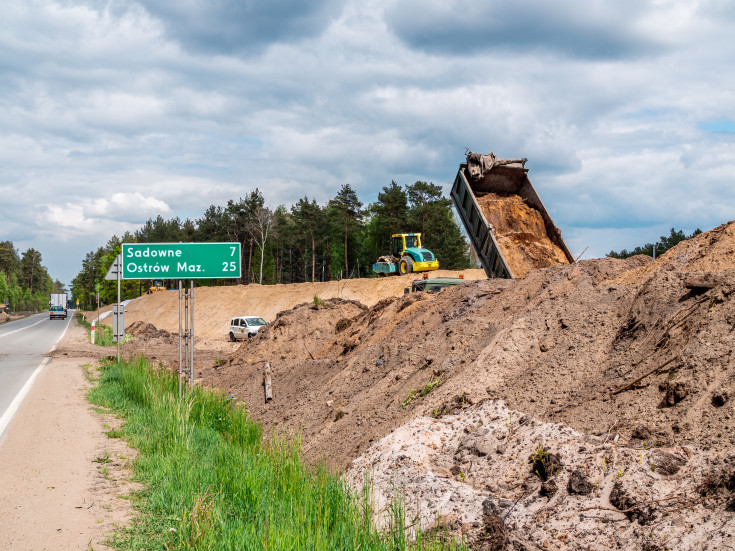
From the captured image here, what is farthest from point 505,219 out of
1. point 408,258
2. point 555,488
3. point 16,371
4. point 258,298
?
point 258,298

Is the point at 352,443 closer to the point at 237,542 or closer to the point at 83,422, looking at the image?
the point at 237,542

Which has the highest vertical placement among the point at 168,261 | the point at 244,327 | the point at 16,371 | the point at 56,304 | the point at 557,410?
the point at 168,261

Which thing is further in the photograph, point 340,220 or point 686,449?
point 340,220

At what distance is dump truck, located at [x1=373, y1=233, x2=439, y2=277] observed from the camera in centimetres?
3825

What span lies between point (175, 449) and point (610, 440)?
4824mm

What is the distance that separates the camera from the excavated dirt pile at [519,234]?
14.5 m

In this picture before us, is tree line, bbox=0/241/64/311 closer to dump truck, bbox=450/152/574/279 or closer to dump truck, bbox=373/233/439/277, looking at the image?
dump truck, bbox=373/233/439/277

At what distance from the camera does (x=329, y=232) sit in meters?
72.5

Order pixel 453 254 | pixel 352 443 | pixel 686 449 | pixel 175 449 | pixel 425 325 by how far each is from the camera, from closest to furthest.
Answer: pixel 686 449 → pixel 175 449 → pixel 352 443 → pixel 425 325 → pixel 453 254

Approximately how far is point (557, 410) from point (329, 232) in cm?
6633

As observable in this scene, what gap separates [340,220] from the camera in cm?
6688

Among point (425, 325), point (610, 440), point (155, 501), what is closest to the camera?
point (610, 440)

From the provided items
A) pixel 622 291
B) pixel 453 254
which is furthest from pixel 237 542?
pixel 453 254

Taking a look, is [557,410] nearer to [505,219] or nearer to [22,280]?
[505,219]
